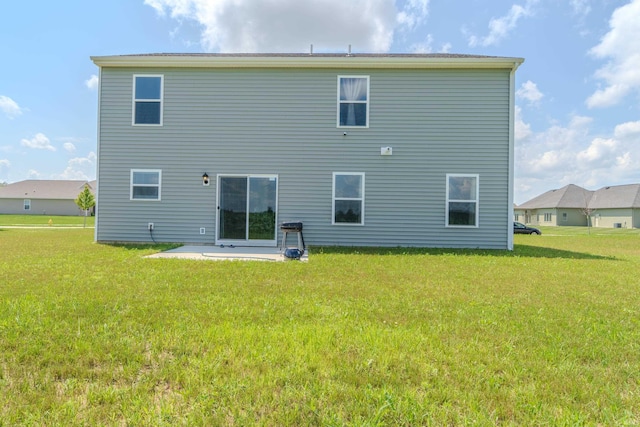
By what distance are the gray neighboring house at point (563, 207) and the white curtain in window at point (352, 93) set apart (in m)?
36.8

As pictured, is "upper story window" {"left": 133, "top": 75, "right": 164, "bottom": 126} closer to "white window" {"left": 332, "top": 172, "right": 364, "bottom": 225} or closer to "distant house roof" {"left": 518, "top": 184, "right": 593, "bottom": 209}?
"white window" {"left": 332, "top": 172, "right": 364, "bottom": 225}

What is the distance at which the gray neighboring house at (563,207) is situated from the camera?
36219 mm

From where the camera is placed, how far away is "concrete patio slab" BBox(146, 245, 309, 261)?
7176mm

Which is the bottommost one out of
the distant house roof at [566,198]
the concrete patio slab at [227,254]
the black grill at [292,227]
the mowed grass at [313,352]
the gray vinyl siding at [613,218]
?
the mowed grass at [313,352]

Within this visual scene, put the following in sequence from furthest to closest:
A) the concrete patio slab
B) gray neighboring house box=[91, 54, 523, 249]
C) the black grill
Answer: gray neighboring house box=[91, 54, 523, 249], the black grill, the concrete patio slab

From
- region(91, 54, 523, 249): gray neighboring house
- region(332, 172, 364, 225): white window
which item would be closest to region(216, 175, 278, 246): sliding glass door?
region(91, 54, 523, 249): gray neighboring house

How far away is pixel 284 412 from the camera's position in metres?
1.84

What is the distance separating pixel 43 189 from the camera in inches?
1713

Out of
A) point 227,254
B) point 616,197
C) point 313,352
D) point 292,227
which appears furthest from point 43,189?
point 616,197

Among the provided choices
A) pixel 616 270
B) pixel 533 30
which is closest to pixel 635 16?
pixel 533 30

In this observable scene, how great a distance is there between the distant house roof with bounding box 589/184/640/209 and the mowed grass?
38.5 m

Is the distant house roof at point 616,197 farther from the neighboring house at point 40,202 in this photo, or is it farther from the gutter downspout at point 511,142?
the neighboring house at point 40,202

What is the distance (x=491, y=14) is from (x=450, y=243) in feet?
23.1

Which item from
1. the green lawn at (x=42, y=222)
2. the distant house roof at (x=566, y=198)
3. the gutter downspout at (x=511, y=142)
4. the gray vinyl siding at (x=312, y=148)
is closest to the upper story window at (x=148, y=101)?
the gray vinyl siding at (x=312, y=148)
